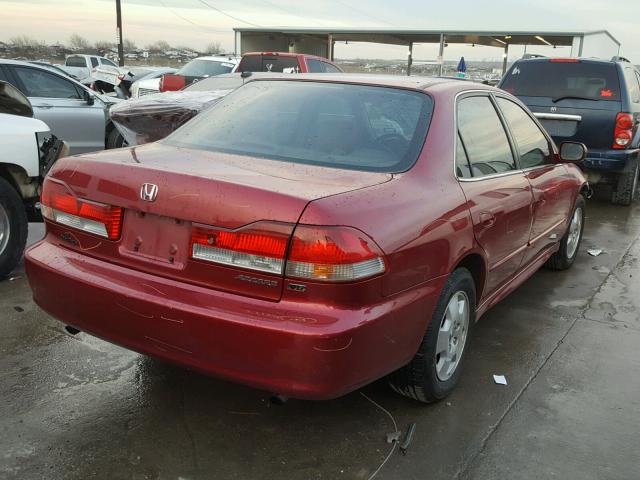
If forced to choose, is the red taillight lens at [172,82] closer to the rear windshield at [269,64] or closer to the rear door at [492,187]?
the rear windshield at [269,64]

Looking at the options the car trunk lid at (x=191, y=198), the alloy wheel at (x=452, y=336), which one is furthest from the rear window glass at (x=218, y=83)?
the alloy wheel at (x=452, y=336)

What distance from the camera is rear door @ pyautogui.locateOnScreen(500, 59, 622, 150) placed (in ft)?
26.7

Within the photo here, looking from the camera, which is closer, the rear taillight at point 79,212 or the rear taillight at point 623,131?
the rear taillight at point 79,212

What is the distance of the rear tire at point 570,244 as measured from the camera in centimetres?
549

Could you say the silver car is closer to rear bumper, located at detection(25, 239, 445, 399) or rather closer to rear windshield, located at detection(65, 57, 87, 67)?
rear bumper, located at detection(25, 239, 445, 399)

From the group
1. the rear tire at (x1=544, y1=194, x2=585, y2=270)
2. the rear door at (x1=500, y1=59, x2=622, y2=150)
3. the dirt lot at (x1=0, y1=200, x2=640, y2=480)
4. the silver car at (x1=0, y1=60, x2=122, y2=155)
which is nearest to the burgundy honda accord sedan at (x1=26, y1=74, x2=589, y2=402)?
the dirt lot at (x1=0, y1=200, x2=640, y2=480)

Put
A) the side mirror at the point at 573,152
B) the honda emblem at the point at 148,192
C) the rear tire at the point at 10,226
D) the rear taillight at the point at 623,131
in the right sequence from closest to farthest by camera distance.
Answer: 1. the honda emblem at the point at 148,192
2. the rear tire at the point at 10,226
3. the side mirror at the point at 573,152
4. the rear taillight at the point at 623,131

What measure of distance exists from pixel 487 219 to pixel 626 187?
6.41 metres

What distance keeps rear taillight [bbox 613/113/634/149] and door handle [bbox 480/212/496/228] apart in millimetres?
5602

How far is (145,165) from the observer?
2.74m

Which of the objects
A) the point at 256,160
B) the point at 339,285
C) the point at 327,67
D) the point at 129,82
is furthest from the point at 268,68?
the point at 339,285

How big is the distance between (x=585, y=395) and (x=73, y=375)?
2.77 meters

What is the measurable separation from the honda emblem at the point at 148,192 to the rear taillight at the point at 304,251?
33 centimetres

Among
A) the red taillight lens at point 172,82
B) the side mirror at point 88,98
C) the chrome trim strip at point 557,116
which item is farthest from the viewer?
the red taillight lens at point 172,82
